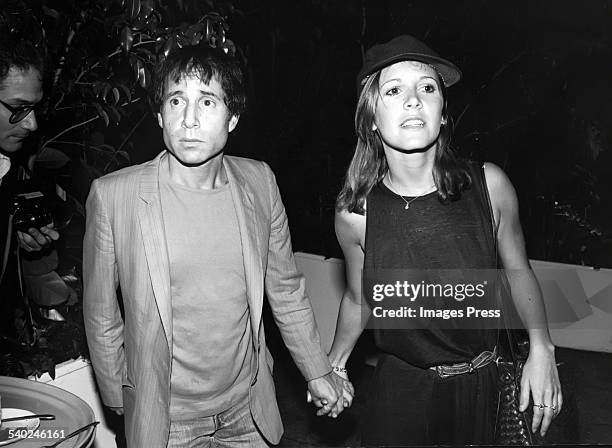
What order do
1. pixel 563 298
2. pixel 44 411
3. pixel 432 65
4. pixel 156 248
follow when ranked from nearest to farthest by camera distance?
pixel 156 248, pixel 44 411, pixel 432 65, pixel 563 298

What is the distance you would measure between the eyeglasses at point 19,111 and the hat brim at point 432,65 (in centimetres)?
96

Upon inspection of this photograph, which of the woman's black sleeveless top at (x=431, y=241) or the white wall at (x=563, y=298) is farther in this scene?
Result: the white wall at (x=563, y=298)

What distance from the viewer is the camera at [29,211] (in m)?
2.24

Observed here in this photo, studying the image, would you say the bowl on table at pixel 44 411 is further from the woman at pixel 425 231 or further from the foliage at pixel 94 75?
the woman at pixel 425 231

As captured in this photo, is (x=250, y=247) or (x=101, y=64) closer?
(x=250, y=247)

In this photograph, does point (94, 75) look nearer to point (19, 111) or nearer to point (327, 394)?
point (19, 111)

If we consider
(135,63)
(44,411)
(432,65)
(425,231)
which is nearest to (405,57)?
(432,65)

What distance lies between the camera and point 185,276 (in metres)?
1.91

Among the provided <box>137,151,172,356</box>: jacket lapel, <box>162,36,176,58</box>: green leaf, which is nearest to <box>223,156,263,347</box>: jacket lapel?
<box>137,151,172,356</box>: jacket lapel

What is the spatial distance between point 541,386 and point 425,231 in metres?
0.55

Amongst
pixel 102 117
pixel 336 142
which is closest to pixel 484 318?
pixel 336 142

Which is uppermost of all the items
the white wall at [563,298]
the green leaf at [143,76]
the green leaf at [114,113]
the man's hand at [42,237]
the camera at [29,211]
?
the green leaf at [143,76]

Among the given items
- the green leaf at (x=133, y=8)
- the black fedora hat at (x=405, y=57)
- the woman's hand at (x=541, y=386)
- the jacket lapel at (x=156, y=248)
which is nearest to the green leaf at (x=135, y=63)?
the green leaf at (x=133, y=8)

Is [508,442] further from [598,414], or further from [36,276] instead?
[36,276]
